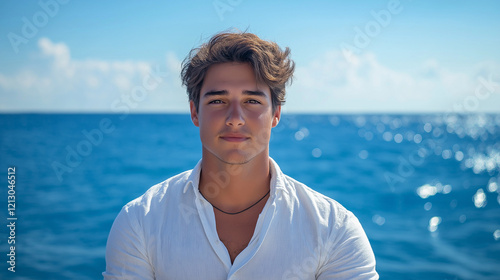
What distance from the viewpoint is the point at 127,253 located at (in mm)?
2684

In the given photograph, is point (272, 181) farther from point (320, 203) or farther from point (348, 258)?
point (348, 258)

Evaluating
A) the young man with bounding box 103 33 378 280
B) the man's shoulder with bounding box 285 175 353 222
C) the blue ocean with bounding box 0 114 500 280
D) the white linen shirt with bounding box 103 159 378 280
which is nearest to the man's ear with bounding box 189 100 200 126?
the young man with bounding box 103 33 378 280

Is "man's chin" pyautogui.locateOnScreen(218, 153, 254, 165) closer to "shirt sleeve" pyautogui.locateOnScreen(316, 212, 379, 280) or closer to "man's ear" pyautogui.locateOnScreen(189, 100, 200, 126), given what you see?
"man's ear" pyautogui.locateOnScreen(189, 100, 200, 126)

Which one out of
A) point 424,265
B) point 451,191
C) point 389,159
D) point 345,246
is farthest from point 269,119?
point 389,159

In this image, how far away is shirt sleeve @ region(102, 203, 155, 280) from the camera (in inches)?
105

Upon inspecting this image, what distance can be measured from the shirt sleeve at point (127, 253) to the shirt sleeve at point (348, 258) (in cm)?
111

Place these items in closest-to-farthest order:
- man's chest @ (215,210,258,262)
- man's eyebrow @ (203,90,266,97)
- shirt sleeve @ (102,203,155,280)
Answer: shirt sleeve @ (102,203,155,280), man's chest @ (215,210,258,262), man's eyebrow @ (203,90,266,97)

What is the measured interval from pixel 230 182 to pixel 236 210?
20 centimetres

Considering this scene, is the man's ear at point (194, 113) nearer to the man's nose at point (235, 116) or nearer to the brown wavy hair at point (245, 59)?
the brown wavy hair at point (245, 59)

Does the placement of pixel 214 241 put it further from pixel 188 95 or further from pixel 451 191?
pixel 451 191

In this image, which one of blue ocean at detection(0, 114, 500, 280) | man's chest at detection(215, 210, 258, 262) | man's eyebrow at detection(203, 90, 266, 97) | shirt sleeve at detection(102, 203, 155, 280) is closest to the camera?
shirt sleeve at detection(102, 203, 155, 280)

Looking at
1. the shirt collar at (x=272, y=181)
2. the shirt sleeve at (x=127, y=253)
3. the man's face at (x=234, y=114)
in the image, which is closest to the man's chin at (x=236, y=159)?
the man's face at (x=234, y=114)

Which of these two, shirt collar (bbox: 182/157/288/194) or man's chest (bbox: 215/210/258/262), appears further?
shirt collar (bbox: 182/157/288/194)

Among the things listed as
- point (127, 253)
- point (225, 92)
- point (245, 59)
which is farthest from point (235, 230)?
point (245, 59)
